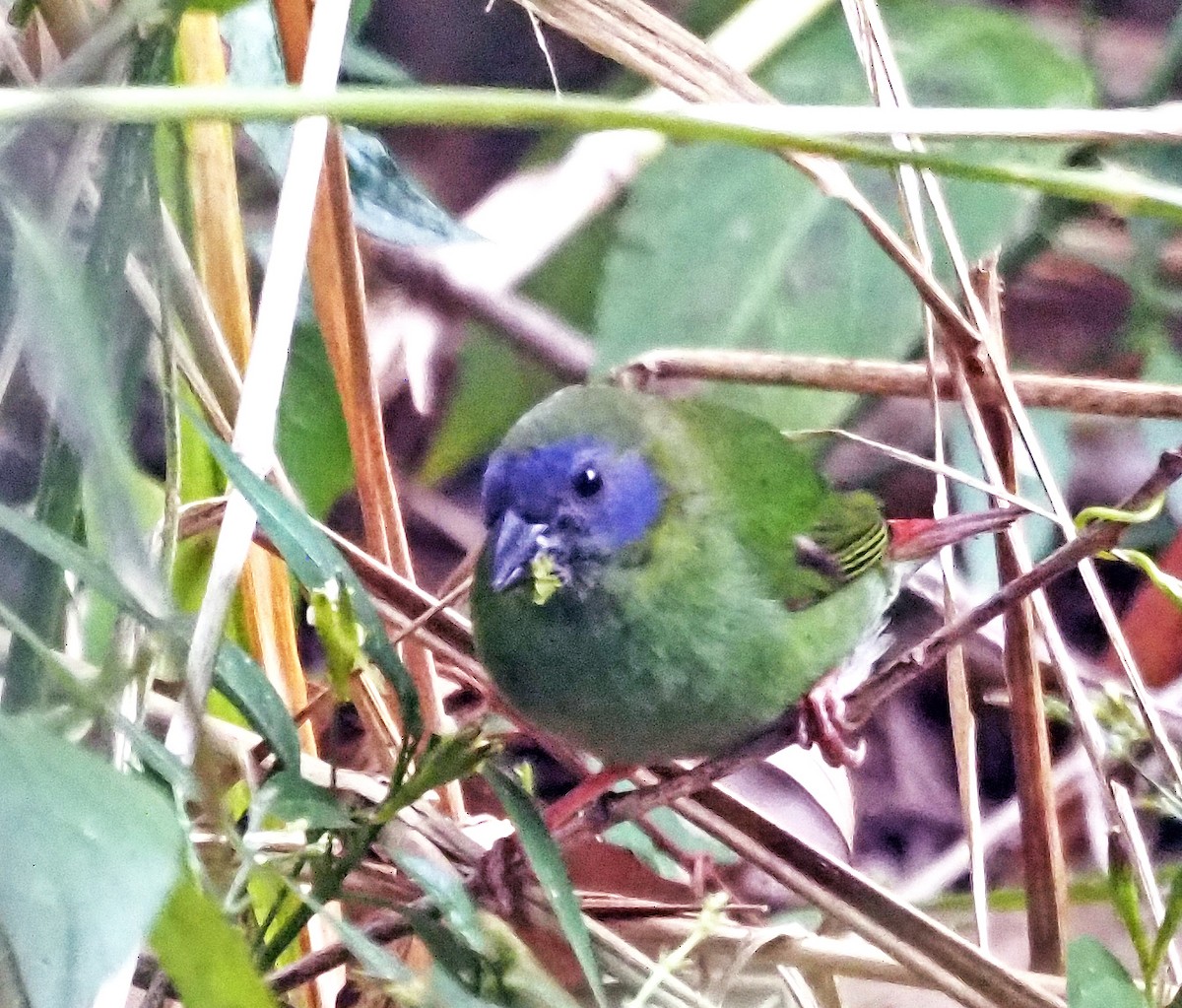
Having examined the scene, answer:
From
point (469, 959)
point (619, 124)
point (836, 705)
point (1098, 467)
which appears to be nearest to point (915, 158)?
point (619, 124)

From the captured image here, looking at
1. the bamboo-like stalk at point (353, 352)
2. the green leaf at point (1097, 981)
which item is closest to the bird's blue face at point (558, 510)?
the bamboo-like stalk at point (353, 352)

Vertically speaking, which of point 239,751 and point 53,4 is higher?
point 53,4

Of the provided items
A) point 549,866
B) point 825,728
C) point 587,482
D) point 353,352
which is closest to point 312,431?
point 353,352

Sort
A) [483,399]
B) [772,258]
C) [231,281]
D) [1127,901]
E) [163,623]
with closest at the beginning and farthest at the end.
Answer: [163,623] < [1127,901] < [231,281] < [772,258] < [483,399]

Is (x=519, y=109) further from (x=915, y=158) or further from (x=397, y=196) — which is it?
(x=397, y=196)

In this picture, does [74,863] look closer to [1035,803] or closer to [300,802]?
[300,802]

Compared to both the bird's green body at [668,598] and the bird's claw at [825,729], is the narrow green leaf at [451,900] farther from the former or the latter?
the bird's claw at [825,729]
